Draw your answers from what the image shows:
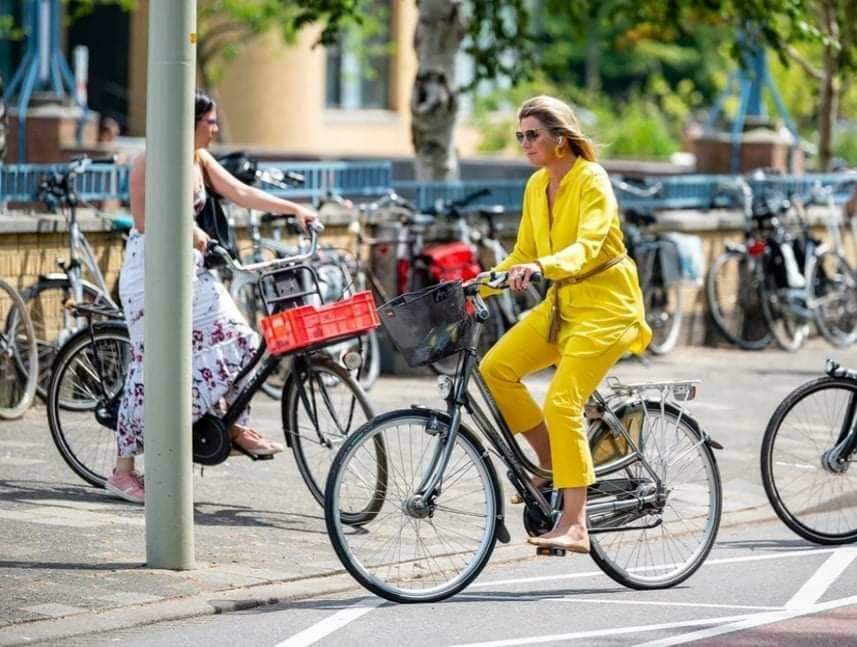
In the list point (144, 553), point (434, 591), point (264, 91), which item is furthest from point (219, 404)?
point (264, 91)

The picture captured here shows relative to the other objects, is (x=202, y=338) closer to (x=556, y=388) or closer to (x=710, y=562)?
(x=556, y=388)

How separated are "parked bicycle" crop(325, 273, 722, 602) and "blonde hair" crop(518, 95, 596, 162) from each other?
23.5 inches

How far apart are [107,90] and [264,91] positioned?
2.57 metres

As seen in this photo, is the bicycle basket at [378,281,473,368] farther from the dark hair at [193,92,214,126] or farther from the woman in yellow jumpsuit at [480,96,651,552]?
the dark hair at [193,92,214,126]

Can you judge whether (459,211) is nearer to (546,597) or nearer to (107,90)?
(546,597)

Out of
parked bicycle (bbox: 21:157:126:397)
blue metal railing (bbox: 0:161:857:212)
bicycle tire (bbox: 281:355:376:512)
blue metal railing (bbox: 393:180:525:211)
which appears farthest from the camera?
blue metal railing (bbox: 393:180:525:211)

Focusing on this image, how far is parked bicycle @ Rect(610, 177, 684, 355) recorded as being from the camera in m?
15.5

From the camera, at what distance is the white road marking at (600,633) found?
6887 millimetres

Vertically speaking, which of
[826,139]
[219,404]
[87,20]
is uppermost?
[87,20]

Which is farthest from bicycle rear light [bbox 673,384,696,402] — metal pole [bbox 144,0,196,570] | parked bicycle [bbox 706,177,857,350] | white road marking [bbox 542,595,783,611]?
parked bicycle [bbox 706,177,857,350]

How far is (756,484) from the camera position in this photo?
10.6m

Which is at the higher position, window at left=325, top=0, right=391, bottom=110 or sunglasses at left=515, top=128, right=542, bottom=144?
window at left=325, top=0, right=391, bottom=110

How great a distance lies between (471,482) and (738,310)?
9.54 m

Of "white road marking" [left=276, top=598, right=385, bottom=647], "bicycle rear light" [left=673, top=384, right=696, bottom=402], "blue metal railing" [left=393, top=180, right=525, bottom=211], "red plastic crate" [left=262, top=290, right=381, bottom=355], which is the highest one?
"blue metal railing" [left=393, top=180, right=525, bottom=211]
